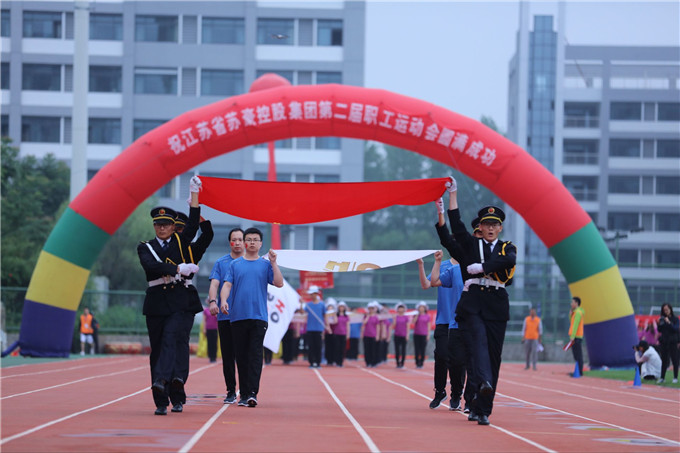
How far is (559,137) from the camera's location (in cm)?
6900

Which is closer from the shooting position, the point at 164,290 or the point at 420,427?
the point at 420,427

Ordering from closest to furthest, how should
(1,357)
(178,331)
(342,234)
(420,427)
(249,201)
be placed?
(420,427) < (178,331) < (249,201) < (1,357) < (342,234)

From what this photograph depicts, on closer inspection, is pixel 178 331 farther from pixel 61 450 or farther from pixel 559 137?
pixel 559 137

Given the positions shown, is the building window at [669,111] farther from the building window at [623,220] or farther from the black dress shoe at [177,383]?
the black dress shoe at [177,383]

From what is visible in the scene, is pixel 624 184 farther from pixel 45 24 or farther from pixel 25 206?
pixel 25 206

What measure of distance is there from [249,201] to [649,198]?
61242mm

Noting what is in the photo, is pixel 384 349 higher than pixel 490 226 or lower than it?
lower

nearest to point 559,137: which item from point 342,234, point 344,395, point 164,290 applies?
point 342,234

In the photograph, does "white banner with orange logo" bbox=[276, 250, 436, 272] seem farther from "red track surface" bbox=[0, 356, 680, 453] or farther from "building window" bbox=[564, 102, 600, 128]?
"building window" bbox=[564, 102, 600, 128]

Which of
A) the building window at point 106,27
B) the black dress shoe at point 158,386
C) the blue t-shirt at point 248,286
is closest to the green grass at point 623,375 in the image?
the blue t-shirt at point 248,286

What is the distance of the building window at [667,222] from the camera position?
70.0 metres

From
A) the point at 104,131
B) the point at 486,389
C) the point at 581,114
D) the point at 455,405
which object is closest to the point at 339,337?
the point at 455,405

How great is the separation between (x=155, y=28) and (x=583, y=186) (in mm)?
31132

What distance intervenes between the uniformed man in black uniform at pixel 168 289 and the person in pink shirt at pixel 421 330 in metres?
16.1
